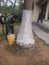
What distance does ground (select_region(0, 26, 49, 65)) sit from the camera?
761 centimetres

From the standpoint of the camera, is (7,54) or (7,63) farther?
(7,54)

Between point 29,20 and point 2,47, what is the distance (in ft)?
4.76

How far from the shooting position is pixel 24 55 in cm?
812

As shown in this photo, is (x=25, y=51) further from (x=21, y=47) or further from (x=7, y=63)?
(x=7, y=63)

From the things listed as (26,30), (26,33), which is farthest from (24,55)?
(26,30)

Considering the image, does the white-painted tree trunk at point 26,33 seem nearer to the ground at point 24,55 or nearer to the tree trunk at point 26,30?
the tree trunk at point 26,30

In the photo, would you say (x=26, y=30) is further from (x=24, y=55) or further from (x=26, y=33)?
(x=24, y=55)

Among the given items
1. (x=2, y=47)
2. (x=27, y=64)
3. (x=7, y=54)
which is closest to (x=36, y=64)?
(x=27, y=64)

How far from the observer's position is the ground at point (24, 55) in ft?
25.0

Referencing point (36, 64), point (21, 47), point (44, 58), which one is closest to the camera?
point (36, 64)

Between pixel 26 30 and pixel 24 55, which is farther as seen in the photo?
pixel 26 30

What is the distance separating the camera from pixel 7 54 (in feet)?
26.9

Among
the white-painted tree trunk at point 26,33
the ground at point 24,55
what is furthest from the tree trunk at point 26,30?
the ground at point 24,55

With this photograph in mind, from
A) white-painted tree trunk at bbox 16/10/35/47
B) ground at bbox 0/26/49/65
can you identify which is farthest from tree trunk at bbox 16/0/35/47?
ground at bbox 0/26/49/65
